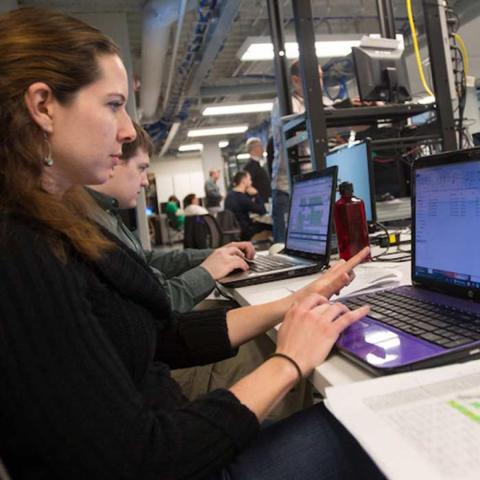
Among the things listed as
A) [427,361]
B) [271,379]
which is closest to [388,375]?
[427,361]

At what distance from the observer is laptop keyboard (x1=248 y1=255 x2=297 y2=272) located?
57.4 inches

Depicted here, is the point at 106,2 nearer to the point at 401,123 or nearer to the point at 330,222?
the point at 401,123

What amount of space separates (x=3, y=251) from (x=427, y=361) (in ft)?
1.80

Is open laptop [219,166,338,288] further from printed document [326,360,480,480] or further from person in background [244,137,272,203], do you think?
person in background [244,137,272,203]

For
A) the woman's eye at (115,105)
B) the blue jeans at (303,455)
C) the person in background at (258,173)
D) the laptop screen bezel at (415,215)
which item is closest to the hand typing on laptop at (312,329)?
the blue jeans at (303,455)

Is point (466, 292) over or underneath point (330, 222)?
underneath

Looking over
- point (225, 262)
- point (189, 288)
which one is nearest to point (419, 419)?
point (189, 288)

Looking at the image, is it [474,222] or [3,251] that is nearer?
[3,251]

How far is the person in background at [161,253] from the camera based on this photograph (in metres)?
1.30

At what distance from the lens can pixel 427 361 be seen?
585mm

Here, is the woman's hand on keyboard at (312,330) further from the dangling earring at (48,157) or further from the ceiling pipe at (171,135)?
the ceiling pipe at (171,135)

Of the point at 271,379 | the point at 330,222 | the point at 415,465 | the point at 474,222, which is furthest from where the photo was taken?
the point at 330,222

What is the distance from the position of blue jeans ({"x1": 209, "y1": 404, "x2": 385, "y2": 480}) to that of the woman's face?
49cm

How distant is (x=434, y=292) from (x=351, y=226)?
18.0 inches
